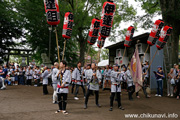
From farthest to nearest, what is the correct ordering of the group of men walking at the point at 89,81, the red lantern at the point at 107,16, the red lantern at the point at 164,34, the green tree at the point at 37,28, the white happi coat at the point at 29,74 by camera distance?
the green tree at the point at 37,28 → the white happi coat at the point at 29,74 → the red lantern at the point at 164,34 → the red lantern at the point at 107,16 → the group of men walking at the point at 89,81

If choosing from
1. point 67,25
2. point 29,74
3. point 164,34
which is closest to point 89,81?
point 67,25

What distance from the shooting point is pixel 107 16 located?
8.81 metres

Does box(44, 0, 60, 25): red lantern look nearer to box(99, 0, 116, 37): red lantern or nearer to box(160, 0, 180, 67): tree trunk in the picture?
box(99, 0, 116, 37): red lantern

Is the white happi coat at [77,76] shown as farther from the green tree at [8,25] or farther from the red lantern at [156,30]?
the green tree at [8,25]

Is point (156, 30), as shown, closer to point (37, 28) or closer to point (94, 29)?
point (94, 29)

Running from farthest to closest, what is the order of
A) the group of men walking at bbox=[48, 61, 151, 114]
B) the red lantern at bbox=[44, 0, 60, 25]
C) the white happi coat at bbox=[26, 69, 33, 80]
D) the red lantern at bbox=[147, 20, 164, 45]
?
the white happi coat at bbox=[26, 69, 33, 80], the red lantern at bbox=[147, 20, 164, 45], the red lantern at bbox=[44, 0, 60, 25], the group of men walking at bbox=[48, 61, 151, 114]

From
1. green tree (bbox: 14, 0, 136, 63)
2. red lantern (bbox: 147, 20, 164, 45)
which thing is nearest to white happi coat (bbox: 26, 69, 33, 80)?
green tree (bbox: 14, 0, 136, 63)

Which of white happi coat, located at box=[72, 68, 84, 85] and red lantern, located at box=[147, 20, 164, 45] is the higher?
red lantern, located at box=[147, 20, 164, 45]

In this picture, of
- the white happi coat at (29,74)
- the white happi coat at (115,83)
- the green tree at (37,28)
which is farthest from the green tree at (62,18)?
the white happi coat at (115,83)

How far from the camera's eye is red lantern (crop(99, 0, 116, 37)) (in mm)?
8673

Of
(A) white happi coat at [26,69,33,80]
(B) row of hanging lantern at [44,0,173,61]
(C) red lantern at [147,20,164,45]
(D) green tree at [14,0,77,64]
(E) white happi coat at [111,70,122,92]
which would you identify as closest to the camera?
(E) white happi coat at [111,70,122,92]

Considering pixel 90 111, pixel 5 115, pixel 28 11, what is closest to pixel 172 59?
pixel 90 111

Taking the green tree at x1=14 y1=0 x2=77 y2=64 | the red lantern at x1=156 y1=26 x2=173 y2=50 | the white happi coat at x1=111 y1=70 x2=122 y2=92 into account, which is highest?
the green tree at x1=14 y1=0 x2=77 y2=64

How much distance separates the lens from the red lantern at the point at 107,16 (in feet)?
28.5
